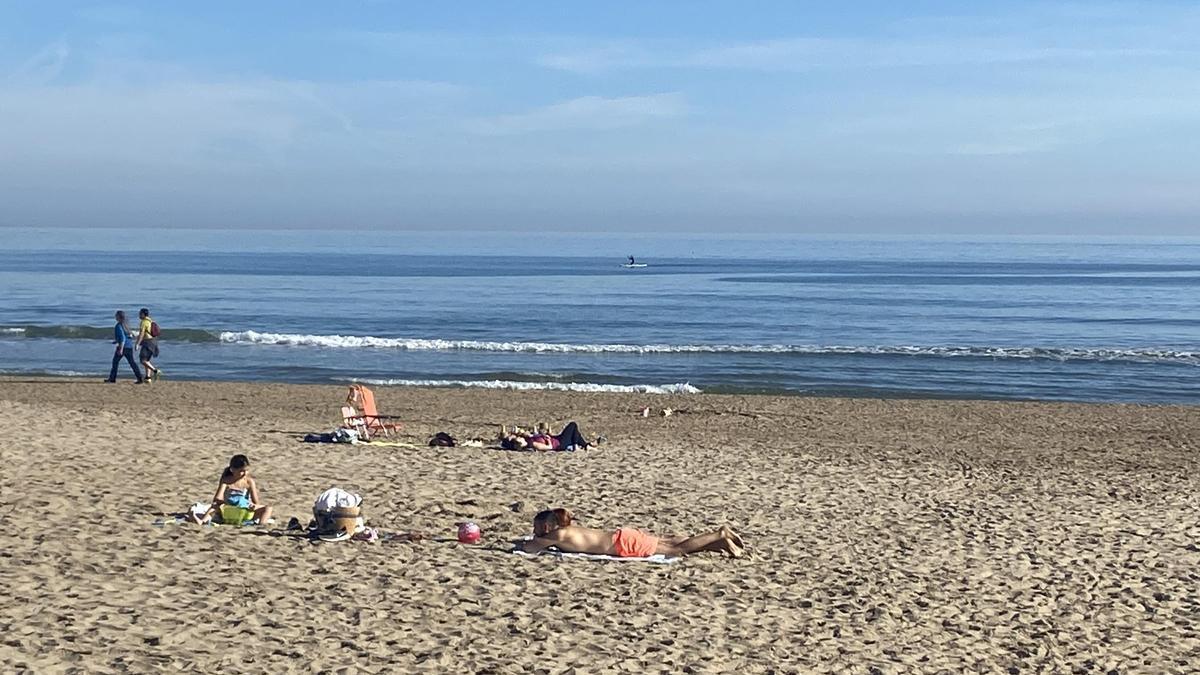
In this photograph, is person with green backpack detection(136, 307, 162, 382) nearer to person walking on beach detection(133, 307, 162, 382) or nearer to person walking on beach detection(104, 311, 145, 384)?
person walking on beach detection(133, 307, 162, 382)

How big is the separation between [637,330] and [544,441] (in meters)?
25.1

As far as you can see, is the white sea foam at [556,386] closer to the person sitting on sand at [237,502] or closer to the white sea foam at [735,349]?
the white sea foam at [735,349]

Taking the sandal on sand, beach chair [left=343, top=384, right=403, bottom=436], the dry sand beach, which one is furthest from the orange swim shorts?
beach chair [left=343, top=384, right=403, bottom=436]

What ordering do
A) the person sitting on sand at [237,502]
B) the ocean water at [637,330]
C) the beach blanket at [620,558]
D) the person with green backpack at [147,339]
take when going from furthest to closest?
the ocean water at [637,330]
the person with green backpack at [147,339]
the person sitting on sand at [237,502]
the beach blanket at [620,558]

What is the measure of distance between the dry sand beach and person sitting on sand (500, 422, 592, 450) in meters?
0.43

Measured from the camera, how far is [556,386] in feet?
87.0

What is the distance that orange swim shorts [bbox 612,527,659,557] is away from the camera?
987 centimetres

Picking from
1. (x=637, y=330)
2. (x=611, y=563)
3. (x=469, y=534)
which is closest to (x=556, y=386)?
(x=637, y=330)

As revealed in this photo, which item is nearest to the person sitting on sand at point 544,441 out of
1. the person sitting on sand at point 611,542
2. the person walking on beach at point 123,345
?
the person sitting on sand at point 611,542

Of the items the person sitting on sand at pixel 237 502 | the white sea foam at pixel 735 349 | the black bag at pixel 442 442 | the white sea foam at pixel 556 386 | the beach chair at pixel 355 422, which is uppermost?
the person sitting on sand at pixel 237 502

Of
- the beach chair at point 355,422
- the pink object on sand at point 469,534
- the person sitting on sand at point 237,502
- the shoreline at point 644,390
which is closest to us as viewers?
the pink object on sand at point 469,534

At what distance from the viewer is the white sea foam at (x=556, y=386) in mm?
25984

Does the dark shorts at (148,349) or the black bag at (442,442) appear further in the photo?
the dark shorts at (148,349)

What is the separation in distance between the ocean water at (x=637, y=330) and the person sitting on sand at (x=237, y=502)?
1566 cm
